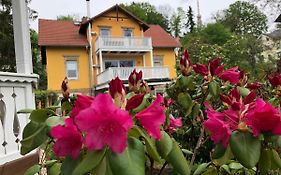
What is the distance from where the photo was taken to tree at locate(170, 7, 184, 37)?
51188 mm

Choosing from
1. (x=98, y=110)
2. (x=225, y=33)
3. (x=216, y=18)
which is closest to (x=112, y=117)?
(x=98, y=110)

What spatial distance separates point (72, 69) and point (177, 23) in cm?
3091

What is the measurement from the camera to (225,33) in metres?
40.6

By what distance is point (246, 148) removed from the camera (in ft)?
2.47

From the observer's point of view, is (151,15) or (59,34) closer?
(59,34)

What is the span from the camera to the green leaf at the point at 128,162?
25.1 inches

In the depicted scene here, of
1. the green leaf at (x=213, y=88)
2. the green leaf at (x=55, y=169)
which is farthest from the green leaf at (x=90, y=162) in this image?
the green leaf at (x=213, y=88)

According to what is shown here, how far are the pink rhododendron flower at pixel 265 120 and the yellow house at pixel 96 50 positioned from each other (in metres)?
20.5

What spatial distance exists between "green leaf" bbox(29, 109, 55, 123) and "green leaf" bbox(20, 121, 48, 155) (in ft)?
0.05

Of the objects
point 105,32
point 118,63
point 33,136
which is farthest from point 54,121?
point 105,32

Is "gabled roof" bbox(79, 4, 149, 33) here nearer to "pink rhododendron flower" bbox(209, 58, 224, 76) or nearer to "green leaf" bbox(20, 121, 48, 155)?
"pink rhododendron flower" bbox(209, 58, 224, 76)

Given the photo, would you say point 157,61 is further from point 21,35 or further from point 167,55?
point 21,35

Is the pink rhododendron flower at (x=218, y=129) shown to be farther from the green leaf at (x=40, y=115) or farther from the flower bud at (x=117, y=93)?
the green leaf at (x=40, y=115)

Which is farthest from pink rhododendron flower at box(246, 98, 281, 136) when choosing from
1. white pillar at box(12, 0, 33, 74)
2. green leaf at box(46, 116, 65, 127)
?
white pillar at box(12, 0, 33, 74)
